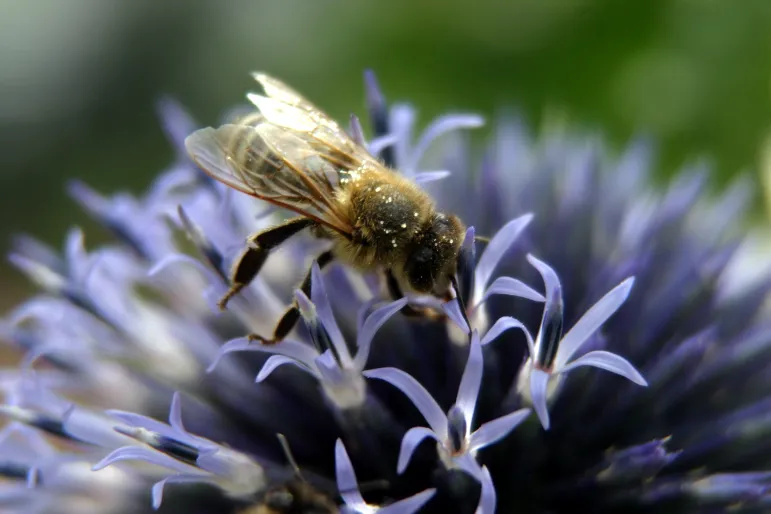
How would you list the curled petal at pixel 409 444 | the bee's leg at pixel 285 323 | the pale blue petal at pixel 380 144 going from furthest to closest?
the pale blue petal at pixel 380 144, the bee's leg at pixel 285 323, the curled petal at pixel 409 444

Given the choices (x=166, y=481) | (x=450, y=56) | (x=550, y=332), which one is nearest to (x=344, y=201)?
(x=550, y=332)

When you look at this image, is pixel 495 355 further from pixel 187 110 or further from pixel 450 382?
pixel 187 110

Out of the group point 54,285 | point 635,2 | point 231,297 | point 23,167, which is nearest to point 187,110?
point 23,167

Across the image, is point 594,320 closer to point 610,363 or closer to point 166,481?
point 610,363

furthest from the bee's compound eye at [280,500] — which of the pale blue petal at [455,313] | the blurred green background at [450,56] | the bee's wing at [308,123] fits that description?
the blurred green background at [450,56]

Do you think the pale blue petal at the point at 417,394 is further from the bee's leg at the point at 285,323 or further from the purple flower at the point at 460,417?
the bee's leg at the point at 285,323
